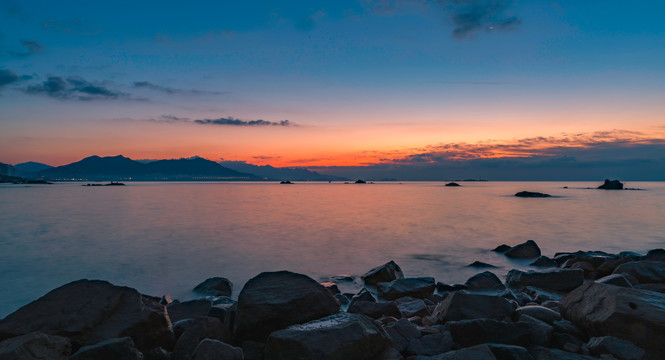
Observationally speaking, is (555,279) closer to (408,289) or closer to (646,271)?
(646,271)

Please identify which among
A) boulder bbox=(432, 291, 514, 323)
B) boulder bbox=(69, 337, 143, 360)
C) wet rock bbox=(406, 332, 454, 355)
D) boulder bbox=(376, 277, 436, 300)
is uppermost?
boulder bbox=(69, 337, 143, 360)

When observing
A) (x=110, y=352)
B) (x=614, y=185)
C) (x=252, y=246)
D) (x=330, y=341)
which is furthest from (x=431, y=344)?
(x=614, y=185)

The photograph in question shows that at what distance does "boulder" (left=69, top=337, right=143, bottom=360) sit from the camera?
4984 millimetres

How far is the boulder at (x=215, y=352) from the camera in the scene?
16.9ft

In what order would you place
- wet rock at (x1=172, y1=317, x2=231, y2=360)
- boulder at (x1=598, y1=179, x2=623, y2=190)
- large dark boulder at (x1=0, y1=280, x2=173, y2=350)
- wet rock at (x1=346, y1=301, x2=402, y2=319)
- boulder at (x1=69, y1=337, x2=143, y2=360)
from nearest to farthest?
boulder at (x1=69, y1=337, x2=143, y2=360) → large dark boulder at (x1=0, y1=280, x2=173, y2=350) → wet rock at (x1=172, y1=317, x2=231, y2=360) → wet rock at (x1=346, y1=301, x2=402, y2=319) → boulder at (x1=598, y1=179, x2=623, y2=190)

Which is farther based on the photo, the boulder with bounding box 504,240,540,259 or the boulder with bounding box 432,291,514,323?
the boulder with bounding box 504,240,540,259

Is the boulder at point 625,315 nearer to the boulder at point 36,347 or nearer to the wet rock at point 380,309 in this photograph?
the wet rock at point 380,309

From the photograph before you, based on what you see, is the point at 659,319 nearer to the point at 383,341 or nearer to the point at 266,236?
the point at 383,341

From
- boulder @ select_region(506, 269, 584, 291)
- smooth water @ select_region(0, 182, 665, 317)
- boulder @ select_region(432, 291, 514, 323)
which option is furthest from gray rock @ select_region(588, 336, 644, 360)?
smooth water @ select_region(0, 182, 665, 317)

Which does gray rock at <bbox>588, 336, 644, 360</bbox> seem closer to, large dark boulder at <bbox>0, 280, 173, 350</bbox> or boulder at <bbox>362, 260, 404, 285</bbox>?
large dark boulder at <bbox>0, 280, 173, 350</bbox>

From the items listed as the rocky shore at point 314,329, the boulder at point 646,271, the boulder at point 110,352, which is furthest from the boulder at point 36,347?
the boulder at point 646,271

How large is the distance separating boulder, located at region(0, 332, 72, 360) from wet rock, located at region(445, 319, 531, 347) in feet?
18.4

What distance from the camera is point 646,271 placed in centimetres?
1078

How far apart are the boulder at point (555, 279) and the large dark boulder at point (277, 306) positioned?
790 centimetres
